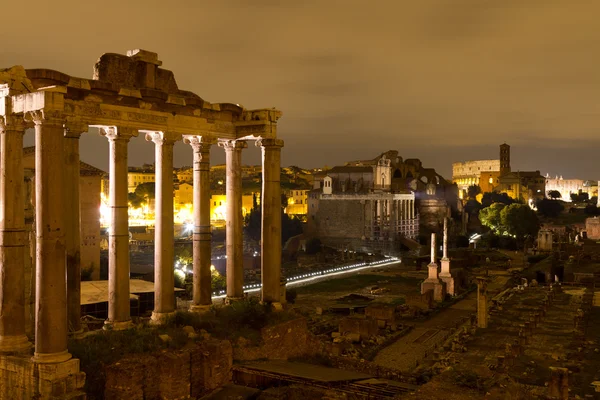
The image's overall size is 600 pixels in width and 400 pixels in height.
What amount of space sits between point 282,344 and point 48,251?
5.66 metres

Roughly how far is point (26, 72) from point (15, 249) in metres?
3.13

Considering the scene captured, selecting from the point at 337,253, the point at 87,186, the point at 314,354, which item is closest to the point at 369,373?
the point at 314,354

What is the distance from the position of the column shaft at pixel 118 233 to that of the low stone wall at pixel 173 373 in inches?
83.5

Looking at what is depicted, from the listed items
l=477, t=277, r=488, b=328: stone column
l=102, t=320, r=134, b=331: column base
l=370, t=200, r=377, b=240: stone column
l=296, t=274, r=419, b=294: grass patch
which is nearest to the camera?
l=102, t=320, r=134, b=331: column base

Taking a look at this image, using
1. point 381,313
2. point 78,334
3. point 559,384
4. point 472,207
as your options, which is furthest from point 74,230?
point 472,207

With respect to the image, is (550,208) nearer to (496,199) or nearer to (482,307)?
(496,199)

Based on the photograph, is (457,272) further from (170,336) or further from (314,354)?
(170,336)

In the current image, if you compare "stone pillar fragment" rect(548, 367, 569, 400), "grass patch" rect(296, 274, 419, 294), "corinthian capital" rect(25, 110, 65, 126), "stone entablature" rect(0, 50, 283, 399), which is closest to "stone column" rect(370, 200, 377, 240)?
"grass patch" rect(296, 274, 419, 294)

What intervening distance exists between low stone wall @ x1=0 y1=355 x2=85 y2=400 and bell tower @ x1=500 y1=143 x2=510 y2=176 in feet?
464

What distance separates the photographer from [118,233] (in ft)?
40.0

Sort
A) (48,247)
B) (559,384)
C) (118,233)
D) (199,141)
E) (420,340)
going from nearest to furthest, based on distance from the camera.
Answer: (48,247) → (118,233) → (559,384) → (199,141) → (420,340)

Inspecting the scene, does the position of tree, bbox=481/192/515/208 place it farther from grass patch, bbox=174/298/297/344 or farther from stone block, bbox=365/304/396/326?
grass patch, bbox=174/298/297/344

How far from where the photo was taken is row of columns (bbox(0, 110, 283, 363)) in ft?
31.6

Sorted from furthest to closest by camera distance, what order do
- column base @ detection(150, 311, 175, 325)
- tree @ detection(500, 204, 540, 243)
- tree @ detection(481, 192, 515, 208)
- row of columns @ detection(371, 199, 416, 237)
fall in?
tree @ detection(481, 192, 515, 208) < tree @ detection(500, 204, 540, 243) < row of columns @ detection(371, 199, 416, 237) < column base @ detection(150, 311, 175, 325)
